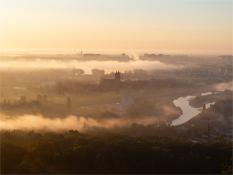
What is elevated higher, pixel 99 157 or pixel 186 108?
pixel 186 108

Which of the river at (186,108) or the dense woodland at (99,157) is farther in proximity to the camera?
the river at (186,108)

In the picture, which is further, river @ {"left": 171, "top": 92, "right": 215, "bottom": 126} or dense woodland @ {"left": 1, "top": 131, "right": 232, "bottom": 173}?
river @ {"left": 171, "top": 92, "right": 215, "bottom": 126}

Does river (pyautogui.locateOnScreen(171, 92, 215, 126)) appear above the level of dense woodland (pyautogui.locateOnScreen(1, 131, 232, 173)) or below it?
above

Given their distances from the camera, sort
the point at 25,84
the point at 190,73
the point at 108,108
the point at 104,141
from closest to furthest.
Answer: the point at 104,141, the point at 25,84, the point at 108,108, the point at 190,73

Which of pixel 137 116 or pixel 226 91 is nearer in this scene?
pixel 137 116

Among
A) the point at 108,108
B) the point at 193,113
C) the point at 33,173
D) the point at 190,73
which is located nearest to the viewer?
the point at 33,173

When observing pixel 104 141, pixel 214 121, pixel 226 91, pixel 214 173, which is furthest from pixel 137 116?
pixel 214 173

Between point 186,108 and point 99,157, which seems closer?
point 99,157

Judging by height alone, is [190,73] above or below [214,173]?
above

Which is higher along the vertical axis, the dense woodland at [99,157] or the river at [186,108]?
the river at [186,108]

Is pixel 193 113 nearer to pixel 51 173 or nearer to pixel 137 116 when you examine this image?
pixel 137 116

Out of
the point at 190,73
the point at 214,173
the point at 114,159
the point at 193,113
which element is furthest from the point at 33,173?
the point at 190,73
